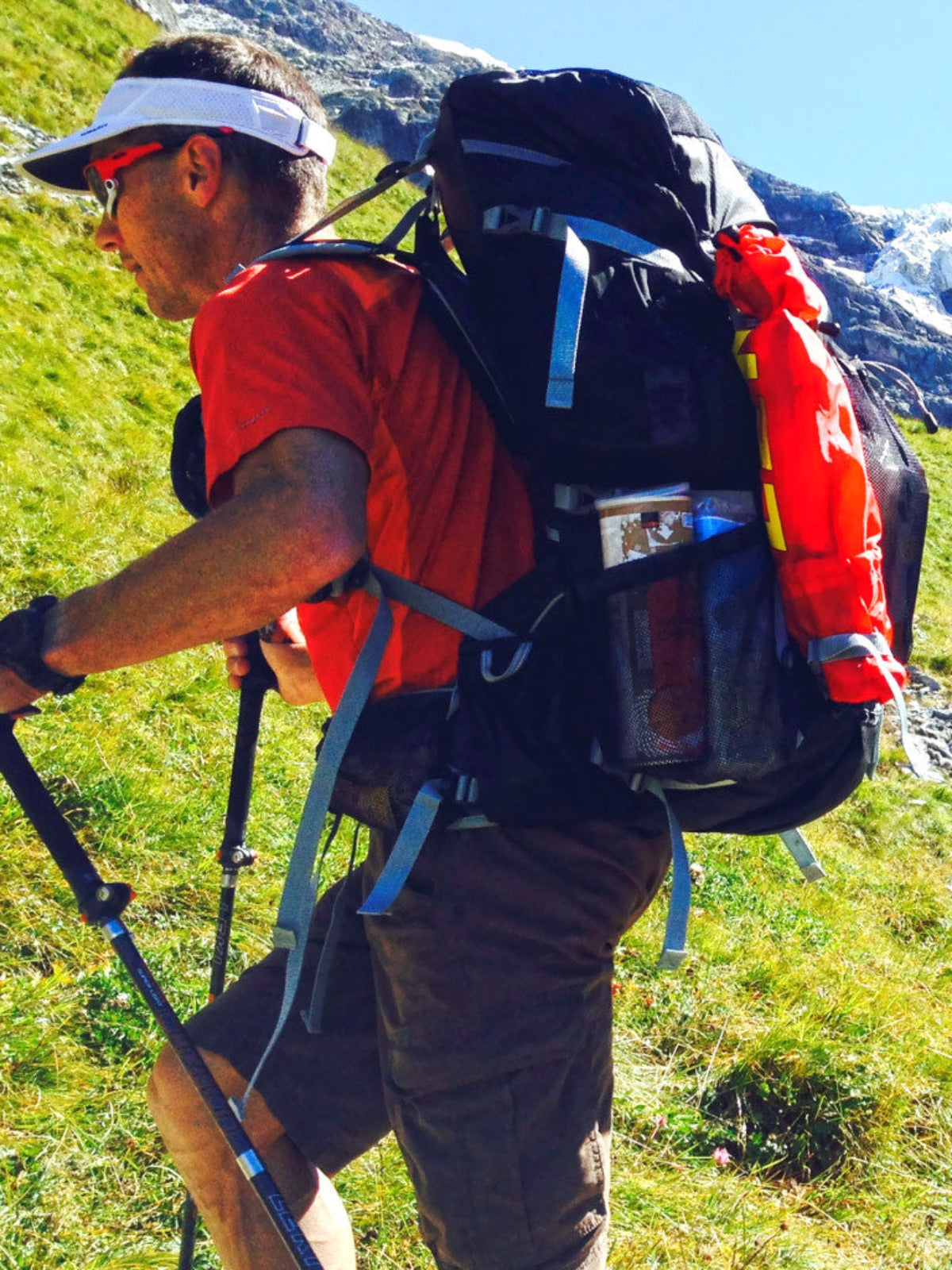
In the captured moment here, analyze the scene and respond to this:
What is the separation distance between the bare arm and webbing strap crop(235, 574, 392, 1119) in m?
0.19

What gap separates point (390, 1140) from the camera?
3766 millimetres

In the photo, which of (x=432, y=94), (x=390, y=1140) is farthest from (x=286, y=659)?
(x=432, y=94)

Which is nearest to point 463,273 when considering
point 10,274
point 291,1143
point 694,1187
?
point 291,1143

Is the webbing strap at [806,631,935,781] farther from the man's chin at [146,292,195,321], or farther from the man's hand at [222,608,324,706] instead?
the man's chin at [146,292,195,321]

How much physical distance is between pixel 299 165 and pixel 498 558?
1090mm

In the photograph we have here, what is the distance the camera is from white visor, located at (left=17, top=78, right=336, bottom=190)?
8.13ft

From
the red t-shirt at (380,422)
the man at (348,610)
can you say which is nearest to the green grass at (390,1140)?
the man at (348,610)

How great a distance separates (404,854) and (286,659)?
3.57 ft

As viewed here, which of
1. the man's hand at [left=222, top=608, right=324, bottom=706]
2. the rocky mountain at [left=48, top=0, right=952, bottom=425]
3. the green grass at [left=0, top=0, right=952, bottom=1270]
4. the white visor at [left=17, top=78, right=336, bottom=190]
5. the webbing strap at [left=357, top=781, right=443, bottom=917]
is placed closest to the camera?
the webbing strap at [left=357, top=781, right=443, bottom=917]

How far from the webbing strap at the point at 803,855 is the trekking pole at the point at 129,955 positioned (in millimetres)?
1445

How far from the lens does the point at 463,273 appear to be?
2.47 metres

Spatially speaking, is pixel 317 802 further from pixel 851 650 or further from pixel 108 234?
pixel 108 234

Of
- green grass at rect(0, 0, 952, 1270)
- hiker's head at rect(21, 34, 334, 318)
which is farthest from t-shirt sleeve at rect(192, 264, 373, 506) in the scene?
green grass at rect(0, 0, 952, 1270)

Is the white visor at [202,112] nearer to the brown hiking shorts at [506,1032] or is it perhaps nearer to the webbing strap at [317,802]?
the webbing strap at [317,802]
